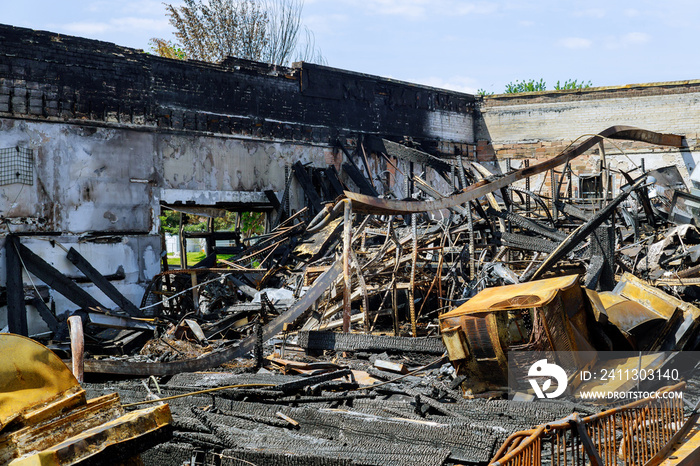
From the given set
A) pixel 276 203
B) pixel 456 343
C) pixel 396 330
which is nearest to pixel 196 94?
pixel 276 203

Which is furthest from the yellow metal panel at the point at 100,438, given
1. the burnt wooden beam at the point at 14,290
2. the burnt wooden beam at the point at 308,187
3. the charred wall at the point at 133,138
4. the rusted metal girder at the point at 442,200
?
the burnt wooden beam at the point at 308,187

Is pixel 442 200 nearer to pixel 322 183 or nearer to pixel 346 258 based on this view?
pixel 346 258

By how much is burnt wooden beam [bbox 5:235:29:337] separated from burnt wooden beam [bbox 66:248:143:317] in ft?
3.26

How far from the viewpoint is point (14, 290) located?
1092 centimetres

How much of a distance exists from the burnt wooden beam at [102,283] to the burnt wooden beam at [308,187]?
5162 mm

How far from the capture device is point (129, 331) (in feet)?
32.5

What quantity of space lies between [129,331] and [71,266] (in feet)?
10.2

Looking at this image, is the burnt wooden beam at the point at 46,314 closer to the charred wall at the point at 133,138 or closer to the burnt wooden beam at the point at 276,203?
the charred wall at the point at 133,138

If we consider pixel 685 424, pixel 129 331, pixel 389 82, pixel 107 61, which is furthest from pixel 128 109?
pixel 685 424

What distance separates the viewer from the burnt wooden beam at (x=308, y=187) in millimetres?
15312

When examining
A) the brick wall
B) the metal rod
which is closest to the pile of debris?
the metal rod

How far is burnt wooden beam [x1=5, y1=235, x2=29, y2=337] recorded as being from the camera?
10656 millimetres

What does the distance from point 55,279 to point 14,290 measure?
0.67 metres

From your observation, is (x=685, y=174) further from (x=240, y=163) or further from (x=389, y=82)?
(x=240, y=163)
